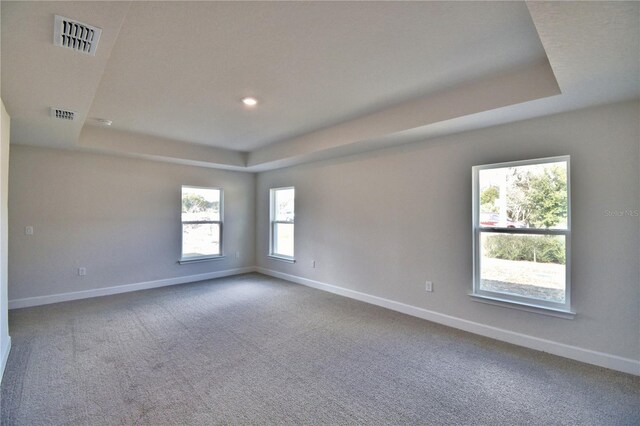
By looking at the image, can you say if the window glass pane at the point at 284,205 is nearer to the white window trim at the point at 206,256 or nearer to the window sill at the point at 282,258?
the window sill at the point at 282,258

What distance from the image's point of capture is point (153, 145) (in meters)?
4.66

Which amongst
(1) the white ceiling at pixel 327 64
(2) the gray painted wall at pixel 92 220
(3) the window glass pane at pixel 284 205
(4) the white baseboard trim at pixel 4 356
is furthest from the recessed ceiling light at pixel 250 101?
(4) the white baseboard trim at pixel 4 356

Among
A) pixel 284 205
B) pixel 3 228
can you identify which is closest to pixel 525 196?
pixel 284 205

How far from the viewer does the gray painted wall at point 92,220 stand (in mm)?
4121

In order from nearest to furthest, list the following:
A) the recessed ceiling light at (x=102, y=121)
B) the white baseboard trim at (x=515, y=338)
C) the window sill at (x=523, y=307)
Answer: the white baseboard trim at (x=515, y=338)
the window sill at (x=523, y=307)
the recessed ceiling light at (x=102, y=121)

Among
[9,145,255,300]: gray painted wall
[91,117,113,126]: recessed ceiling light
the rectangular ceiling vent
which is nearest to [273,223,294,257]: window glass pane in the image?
[9,145,255,300]: gray painted wall

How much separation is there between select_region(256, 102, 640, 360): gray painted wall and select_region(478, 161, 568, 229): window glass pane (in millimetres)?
123

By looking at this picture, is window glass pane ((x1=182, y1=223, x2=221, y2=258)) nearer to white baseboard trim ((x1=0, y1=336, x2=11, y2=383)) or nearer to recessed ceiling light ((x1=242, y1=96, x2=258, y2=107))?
white baseboard trim ((x1=0, y1=336, x2=11, y2=383))

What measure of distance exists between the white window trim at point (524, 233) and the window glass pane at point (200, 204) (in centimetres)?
473

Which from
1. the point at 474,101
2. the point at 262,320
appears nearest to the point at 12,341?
the point at 262,320

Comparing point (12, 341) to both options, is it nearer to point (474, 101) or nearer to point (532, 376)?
point (532, 376)

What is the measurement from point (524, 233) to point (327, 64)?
2.54m

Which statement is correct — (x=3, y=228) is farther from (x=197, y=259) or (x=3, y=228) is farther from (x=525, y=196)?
(x=525, y=196)

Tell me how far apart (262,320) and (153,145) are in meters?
3.21
